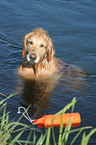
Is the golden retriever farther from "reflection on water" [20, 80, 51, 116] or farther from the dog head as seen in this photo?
"reflection on water" [20, 80, 51, 116]

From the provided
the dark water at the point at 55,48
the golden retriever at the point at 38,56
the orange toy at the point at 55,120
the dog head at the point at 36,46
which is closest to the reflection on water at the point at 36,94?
the dark water at the point at 55,48

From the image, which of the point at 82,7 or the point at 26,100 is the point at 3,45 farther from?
the point at 82,7

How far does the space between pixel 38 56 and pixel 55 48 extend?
3168 mm

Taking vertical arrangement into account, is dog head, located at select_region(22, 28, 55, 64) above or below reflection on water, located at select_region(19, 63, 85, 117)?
above

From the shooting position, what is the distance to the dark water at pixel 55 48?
652 centimetres

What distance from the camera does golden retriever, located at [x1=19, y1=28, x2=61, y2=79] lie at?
6.77 meters

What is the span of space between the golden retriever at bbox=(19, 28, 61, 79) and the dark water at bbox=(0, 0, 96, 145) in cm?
28

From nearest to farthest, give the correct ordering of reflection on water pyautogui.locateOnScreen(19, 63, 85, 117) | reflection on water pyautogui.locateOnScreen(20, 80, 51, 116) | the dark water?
reflection on water pyautogui.locateOnScreen(20, 80, 51, 116) < reflection on water pyautogui.locateOnScreen(19, 63, 85, 117) < the dark water

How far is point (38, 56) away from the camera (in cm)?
678

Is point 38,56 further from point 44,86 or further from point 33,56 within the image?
point 44,86

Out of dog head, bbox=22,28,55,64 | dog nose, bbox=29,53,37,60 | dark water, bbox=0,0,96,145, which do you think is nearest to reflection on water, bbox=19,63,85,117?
dark water, bbox=0,0,96,145

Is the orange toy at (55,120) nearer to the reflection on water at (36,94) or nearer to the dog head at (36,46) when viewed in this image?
the reflection on water at (36,94)

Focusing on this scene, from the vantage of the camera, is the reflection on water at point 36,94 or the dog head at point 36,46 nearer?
the reflection on water at point 36,94

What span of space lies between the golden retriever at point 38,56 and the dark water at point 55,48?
0.28m
